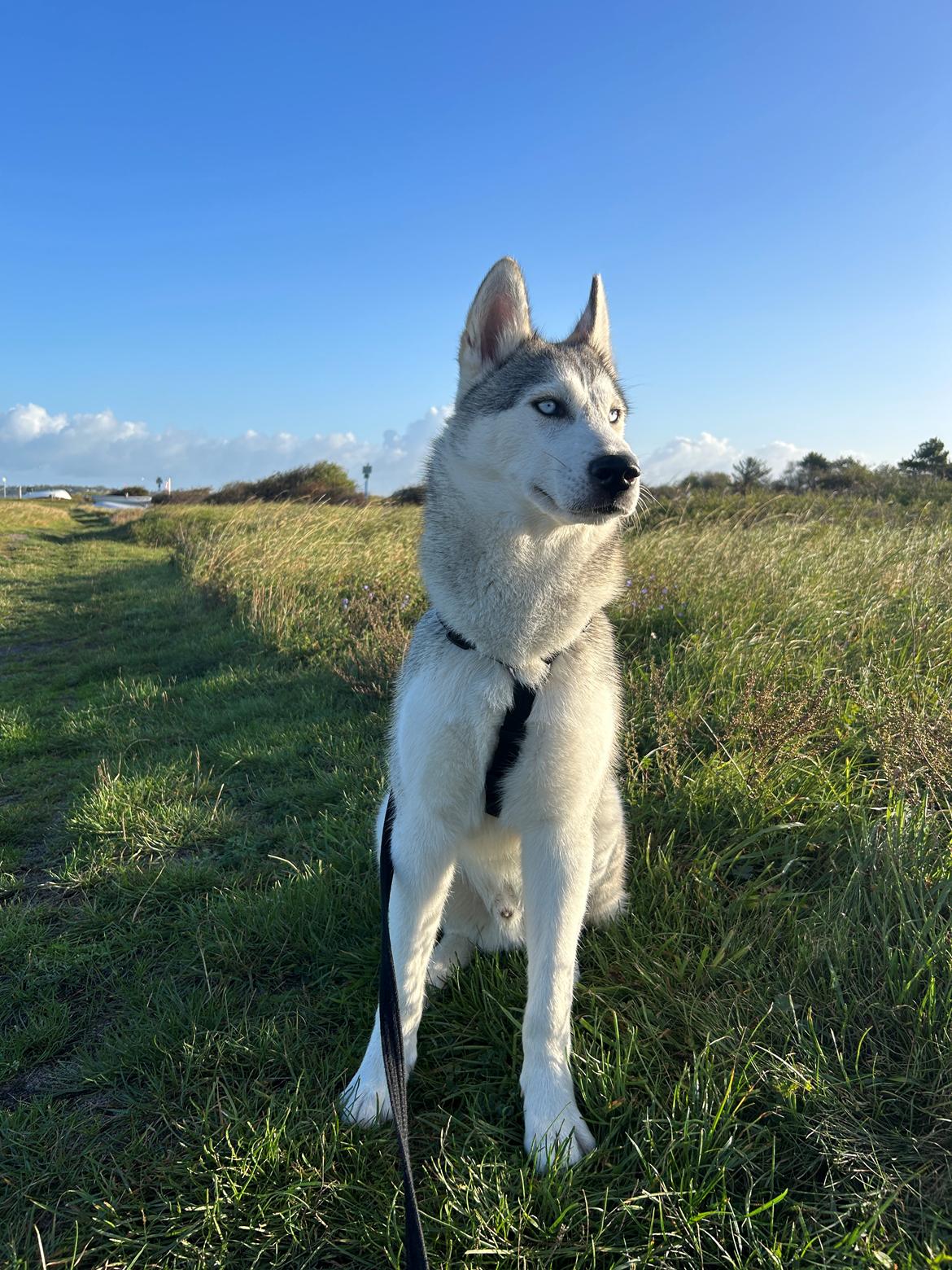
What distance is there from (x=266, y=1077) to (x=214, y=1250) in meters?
0.44

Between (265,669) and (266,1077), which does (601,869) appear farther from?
(265,669)

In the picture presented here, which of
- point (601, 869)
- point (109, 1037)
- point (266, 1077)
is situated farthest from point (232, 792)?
point (601, 869)

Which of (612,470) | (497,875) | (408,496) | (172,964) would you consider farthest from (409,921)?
(408,496)

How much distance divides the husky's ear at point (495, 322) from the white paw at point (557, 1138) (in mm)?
2153

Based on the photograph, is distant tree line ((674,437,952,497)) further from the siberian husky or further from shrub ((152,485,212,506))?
shrub ((152,485,212,506))

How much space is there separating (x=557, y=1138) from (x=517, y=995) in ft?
1.66

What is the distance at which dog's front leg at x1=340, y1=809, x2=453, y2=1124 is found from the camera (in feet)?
6.38

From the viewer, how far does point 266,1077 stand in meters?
1.99

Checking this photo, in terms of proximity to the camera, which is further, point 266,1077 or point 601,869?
point 601,869

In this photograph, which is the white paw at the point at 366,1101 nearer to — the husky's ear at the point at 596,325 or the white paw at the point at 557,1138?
the white paw at the point at 557,1138

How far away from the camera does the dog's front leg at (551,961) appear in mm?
1824

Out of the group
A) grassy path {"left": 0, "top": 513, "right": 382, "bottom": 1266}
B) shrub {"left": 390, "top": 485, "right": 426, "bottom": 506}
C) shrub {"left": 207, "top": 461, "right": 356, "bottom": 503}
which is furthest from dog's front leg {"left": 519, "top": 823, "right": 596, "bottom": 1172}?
shrub {"left": 207, "top": 461, "right": 356, "bottom": 503}

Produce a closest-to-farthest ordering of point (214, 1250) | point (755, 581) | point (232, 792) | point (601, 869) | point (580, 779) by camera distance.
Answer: point (214, 1250)
point (580, 779)
point (601, 869)
point (232, 792)
point (755, 581)

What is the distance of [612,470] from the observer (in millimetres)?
1837
